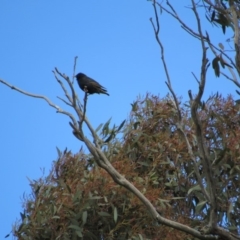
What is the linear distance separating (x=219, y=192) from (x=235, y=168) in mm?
309

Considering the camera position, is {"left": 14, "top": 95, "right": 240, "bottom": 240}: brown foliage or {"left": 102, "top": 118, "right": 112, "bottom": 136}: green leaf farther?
{"left": 102, "top": 118, "right": 112, "bottom": 136}: green leaf

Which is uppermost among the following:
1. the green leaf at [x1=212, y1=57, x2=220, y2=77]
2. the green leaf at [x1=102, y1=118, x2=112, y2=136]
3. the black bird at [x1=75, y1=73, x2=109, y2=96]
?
the black bird at [x1=75, y1=73, x2=109, y2=96]

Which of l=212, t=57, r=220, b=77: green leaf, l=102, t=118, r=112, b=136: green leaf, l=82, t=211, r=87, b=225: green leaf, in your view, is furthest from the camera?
l=102, t=118, r=112, b=136: green leaf

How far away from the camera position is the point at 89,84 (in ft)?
27.1

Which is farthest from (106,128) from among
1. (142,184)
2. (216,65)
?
(216,65)

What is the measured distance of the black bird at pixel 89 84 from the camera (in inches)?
320

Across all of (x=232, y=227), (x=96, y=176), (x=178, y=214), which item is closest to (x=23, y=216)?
(x=96, y=176)

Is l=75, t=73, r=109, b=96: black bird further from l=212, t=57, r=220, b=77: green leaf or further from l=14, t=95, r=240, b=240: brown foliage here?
l=212, t=57, r=220, b=77: green leaf

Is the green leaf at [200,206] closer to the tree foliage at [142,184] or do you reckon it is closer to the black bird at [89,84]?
the tree foliage at [142,184]

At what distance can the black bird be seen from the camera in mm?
8117

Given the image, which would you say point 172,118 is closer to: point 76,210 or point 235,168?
point 235,168

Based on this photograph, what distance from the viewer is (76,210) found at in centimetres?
693

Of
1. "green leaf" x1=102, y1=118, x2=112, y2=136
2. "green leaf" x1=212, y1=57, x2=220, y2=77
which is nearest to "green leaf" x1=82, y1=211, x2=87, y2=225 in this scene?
"green leaf" x1=102, y1=118, x2=112, y2=136

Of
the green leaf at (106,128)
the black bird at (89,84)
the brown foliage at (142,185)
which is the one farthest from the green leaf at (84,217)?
the black bird at (89,84)
